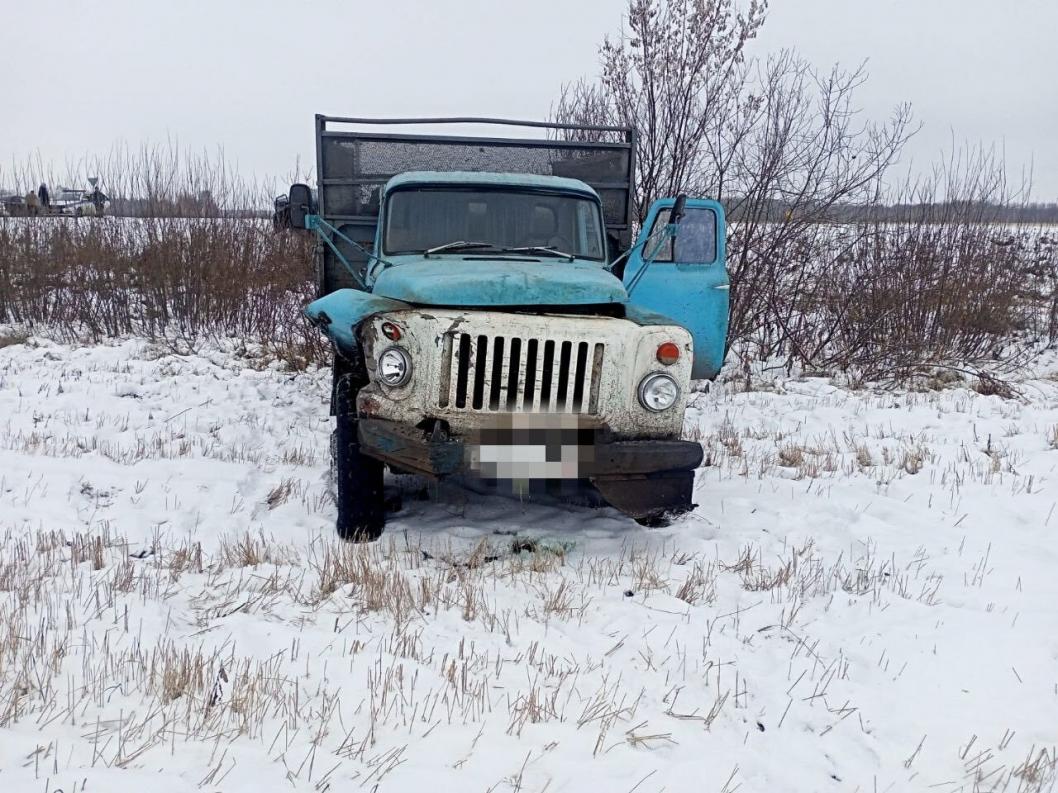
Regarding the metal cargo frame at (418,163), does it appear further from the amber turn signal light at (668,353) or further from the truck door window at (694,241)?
the amber turn signal light at (668,353)

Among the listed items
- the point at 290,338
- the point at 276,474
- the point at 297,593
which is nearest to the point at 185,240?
the point at 290,338

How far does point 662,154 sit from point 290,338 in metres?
5.65

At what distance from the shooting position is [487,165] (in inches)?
269

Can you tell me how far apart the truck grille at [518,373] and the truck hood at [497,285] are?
0.93ft

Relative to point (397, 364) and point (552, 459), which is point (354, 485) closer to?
point (397, 364)

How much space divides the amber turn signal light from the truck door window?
195 cm

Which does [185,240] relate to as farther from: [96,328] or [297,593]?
[297,593]

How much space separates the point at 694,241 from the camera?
595cm

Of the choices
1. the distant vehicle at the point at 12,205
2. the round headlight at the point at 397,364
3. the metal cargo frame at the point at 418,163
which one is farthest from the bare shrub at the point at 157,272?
the round headlight at the point at 397,364

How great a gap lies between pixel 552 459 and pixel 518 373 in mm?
455

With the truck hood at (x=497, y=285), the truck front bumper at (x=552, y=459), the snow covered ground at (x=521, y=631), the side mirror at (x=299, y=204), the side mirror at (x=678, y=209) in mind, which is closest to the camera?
the snow covered ground at (x=521, y=631)

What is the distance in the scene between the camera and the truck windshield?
5.37 m

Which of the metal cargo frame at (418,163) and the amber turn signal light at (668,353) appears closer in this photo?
the amber turn signal light at (668,353)

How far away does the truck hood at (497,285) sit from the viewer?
402 cm
